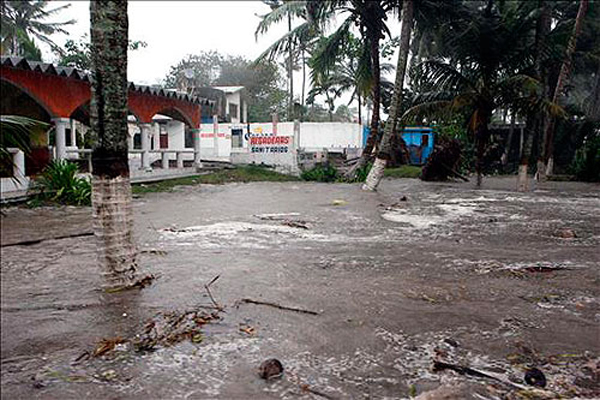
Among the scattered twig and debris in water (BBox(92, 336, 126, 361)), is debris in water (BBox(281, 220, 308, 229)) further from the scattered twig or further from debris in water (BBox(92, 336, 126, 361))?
debris in water (BBox(92, 336, 126, 361))

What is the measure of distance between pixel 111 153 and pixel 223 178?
627 inches

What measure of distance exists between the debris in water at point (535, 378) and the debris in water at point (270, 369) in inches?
61.4

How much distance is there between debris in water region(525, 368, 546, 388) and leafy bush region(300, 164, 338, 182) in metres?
17.8

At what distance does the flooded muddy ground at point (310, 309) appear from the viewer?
2.54 meters

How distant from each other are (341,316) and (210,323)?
111cm

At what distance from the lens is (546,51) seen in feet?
56.3

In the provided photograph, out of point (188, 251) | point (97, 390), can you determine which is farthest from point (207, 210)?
point (97, 390)

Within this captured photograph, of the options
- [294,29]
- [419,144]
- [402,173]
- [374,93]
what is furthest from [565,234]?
[419,144]

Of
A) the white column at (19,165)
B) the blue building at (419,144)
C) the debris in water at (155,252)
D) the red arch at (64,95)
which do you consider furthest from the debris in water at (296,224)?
the blue building at (419,144)

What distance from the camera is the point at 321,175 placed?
2120 centimetres

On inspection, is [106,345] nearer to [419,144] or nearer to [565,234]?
[565,234]

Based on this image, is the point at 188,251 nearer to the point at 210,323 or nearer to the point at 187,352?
the point at 210,323

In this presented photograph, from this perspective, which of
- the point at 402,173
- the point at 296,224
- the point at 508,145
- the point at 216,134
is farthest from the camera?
the point at 216,134

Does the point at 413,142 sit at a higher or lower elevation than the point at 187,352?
higher
